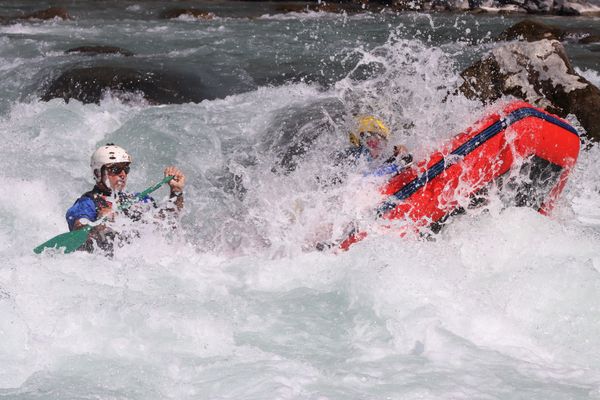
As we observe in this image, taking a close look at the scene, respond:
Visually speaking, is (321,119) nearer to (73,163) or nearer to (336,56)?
(73,163)

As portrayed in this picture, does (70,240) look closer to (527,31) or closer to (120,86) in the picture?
(120,86)

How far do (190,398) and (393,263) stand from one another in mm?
1895

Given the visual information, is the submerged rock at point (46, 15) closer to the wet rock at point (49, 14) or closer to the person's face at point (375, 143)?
the wet rock at point (49, 14)

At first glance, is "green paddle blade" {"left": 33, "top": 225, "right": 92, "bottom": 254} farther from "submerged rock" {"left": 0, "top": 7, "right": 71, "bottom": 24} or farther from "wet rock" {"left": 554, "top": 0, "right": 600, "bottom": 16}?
"wet rock" {"left": 554, "top": 0, "right": 600, "bottom": 16}

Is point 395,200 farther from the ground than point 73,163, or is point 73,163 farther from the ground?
point 395,200

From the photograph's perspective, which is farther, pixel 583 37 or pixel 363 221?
pixel 583 37

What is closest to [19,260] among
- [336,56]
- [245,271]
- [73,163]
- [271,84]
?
[245,271]

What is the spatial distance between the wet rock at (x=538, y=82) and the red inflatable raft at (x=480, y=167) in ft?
7.44

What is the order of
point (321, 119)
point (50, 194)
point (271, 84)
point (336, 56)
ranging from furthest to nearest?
point (336, 56)
point (271, 84)
point (321, 119)
point (50, 194)

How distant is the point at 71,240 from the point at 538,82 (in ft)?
18.4

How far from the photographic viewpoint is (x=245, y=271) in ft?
19.5

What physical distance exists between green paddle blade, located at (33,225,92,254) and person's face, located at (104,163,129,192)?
34 centimetres

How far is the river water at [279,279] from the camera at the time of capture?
436cm

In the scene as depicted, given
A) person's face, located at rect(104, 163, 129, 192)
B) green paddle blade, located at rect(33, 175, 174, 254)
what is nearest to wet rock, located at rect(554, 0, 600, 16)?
person's face, located at rect(104, 163, 129, 192)
